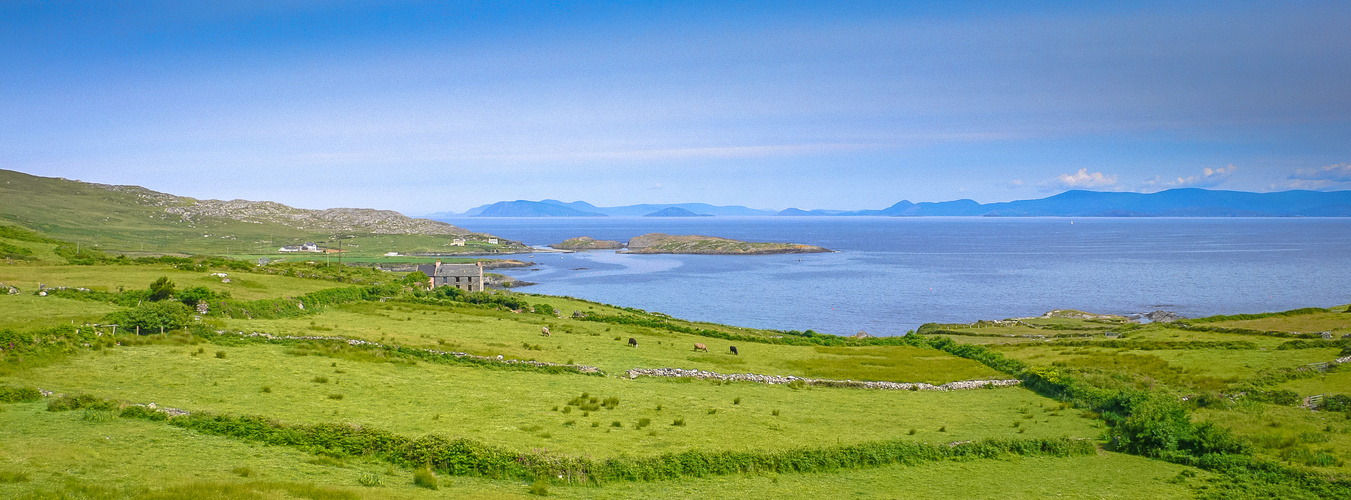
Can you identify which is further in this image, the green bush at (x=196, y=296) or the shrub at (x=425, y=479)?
the green bush at (x=196, y=296)

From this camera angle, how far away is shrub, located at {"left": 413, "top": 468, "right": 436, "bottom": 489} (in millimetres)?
17234

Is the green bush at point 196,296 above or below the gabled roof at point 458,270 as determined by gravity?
above

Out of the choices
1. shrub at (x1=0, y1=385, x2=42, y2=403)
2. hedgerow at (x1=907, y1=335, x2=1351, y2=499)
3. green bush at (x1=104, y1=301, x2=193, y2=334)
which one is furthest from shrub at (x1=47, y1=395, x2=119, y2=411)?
hedgerow at (x1=907, y1=335, x2=1351, y2=499)

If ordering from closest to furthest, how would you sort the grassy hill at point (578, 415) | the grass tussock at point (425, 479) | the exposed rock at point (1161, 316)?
the grass tussock at point (425, 479) → the grassy hill at point (578, 415) → the exposed rock at point (1161, 316)

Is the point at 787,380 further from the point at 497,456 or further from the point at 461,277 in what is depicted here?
the point at 461,277

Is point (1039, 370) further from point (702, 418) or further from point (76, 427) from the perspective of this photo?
point (76, 427)

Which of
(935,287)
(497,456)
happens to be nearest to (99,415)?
(497,456)

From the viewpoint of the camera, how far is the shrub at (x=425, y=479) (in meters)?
17.2

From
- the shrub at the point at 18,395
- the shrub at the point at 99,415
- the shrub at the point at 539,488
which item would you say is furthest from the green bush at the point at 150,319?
the shrub at the point at 539,488

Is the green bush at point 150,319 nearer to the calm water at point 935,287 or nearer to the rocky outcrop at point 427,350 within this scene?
the rocky outcrop at point 427,350

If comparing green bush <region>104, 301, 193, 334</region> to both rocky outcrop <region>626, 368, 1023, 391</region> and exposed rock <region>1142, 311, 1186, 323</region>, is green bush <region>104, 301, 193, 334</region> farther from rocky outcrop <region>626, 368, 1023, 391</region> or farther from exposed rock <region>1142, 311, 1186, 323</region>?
exposed rock <region>1142, 311, 1186, 323</region>

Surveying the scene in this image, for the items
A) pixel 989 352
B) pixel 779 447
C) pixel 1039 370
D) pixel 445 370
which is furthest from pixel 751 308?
pixel 779 447

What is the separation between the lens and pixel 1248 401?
29734 mm

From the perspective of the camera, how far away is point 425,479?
17312 millimetres
